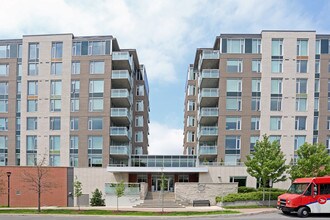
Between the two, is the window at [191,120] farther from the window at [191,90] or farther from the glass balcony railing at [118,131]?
the glass balcony railing at [118,131]

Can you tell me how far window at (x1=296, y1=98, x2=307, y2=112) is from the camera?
41969mm

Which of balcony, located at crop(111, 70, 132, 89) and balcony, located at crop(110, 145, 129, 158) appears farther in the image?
balcony, located at crop(111, 70, 132, 89)

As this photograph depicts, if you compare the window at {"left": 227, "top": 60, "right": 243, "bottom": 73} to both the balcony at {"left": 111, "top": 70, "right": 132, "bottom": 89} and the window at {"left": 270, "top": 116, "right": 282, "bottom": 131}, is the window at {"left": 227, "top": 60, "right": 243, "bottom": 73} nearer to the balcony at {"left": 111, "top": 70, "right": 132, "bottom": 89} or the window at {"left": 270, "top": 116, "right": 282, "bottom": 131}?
the window at {"left": 270, "top": 116, "right": 282, "bottom": 131}

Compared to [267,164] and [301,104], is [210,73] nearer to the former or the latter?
[301,104]

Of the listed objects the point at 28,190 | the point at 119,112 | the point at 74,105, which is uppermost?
the point at 74,105

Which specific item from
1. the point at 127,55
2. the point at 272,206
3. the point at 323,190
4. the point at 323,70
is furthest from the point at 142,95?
the point at 323,190

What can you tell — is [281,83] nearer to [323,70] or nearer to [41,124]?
[323,70]

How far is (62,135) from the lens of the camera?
141 feet

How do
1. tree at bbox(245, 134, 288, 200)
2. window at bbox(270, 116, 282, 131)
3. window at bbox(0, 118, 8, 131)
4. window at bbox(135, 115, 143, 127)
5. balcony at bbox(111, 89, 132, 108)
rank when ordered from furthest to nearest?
window at bbox(135, 115, 143, 127), window at bbox(0, 118, 8, 131), balcony at bbox(111, 89, 132, 108), window at bbox(270, 116, 282, 131), tree at bbox(245, 134, 288, 200)

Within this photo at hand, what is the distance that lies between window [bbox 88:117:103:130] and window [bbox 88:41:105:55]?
28.5 ft

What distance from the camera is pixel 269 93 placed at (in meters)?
42.2

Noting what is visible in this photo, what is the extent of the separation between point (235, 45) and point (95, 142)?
22127 millimetres

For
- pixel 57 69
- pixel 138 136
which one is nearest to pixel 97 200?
pixel 57 69

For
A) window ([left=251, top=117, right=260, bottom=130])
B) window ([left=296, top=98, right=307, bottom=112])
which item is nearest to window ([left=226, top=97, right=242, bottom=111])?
window ([left=251, top=117, right=260, bottom=130])
